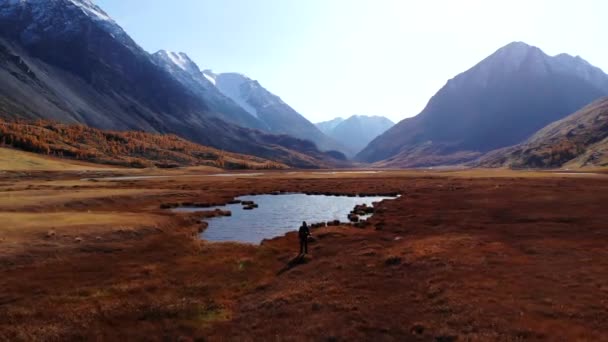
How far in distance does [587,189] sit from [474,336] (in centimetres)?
8023

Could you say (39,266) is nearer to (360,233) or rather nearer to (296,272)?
(296,272)

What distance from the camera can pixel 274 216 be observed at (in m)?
70.1

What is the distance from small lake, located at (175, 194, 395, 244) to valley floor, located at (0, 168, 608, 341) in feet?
14.3

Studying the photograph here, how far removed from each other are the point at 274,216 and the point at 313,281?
128 feet

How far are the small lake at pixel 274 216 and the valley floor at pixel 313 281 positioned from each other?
4.35 metres

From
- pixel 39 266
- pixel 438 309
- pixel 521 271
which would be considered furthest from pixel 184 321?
pixel 521 271

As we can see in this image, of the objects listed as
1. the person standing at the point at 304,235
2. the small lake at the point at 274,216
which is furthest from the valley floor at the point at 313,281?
the small lake at the point at 274,216

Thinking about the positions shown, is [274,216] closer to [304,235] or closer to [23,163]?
[304,235]

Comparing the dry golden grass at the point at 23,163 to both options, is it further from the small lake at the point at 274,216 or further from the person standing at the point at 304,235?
the person standing at the point at 304,235

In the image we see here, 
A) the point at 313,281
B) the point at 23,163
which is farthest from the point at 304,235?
the point at 23,163

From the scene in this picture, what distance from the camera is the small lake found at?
54188 millimetres

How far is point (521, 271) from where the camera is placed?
102 ft

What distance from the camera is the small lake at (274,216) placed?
54.2m

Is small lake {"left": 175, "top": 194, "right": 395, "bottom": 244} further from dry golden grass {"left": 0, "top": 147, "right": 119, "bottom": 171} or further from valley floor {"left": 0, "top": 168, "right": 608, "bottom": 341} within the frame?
dry golden grass {"left": 0, "top": 147, "right": 119, "bottom": 171}
